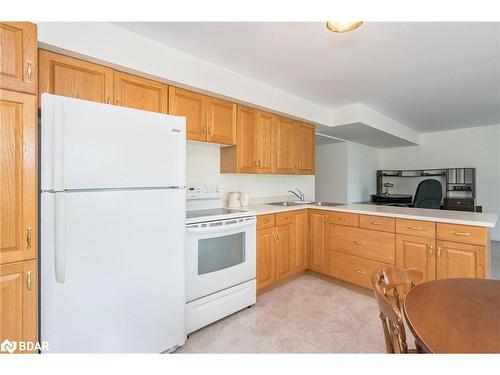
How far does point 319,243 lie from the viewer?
2963 millimetres

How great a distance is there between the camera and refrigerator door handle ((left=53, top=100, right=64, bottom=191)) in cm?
123

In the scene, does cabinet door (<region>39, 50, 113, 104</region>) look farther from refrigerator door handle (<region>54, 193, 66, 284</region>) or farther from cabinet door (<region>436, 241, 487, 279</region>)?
cabinet door (<region>436, 241, 487, 279</region>)

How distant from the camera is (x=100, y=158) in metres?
1.36

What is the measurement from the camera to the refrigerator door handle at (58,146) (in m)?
1.23

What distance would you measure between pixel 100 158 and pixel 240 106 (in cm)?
166

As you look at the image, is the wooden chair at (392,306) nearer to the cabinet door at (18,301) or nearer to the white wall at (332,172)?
the cabinet door at (18,301)

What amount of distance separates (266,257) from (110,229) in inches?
64.1

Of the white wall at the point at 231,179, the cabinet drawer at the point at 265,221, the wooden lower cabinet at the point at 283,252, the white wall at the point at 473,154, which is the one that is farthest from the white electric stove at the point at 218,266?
the white wall at the point at 473,154

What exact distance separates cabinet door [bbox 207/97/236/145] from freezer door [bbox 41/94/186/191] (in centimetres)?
73

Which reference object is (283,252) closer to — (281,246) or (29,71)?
(281,246)

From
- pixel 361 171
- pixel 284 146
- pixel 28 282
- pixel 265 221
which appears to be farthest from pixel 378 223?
pixel 361 171

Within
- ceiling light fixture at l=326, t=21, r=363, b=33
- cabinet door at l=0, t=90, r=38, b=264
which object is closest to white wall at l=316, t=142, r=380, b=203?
ceiling light fixture at l=326, t=21, r=363, b=33
